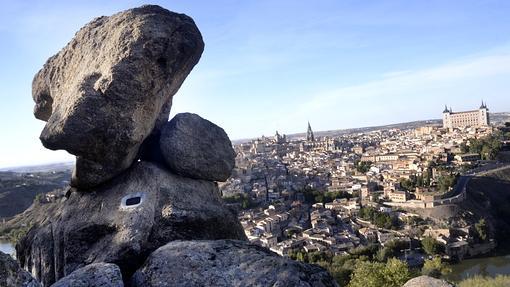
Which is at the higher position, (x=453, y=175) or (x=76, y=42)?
(x=76, y=42)

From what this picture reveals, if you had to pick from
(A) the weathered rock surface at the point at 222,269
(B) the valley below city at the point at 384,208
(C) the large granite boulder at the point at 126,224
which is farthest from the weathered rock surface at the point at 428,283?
(B) the valley below city at the point at 384,208

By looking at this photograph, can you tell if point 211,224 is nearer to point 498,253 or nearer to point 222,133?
point 222,133

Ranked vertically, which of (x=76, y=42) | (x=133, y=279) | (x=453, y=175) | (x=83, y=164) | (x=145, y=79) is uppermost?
(x=76, y=42)

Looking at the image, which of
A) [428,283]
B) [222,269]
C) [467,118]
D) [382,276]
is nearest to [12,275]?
[222,269]

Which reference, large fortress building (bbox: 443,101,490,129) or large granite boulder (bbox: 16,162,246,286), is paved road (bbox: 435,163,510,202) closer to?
large granite boulder (bbox: 16,162,246,286)

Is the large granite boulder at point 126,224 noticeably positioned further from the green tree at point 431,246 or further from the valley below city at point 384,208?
the green tree at point 431,246

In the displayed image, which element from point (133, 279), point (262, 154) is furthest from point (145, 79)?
point (262, 154)

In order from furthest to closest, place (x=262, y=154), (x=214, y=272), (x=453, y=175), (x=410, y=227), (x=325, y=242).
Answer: (x=262, y=154) → (x=453, y=175) → (x=410, y=227) → (x=325, y=242) → (x=214, y=272)
